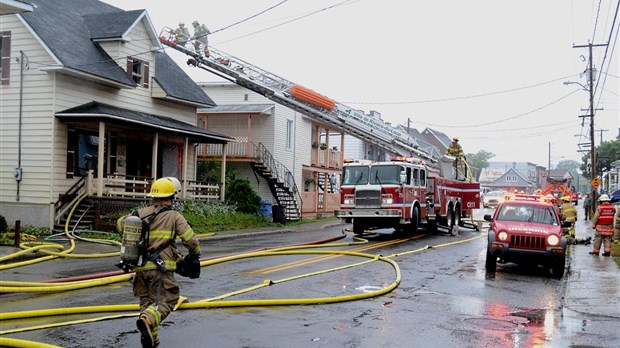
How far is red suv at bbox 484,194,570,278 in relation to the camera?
12.6 metres

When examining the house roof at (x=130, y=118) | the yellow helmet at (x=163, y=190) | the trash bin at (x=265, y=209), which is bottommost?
the trash bin at (x=265, y=209)

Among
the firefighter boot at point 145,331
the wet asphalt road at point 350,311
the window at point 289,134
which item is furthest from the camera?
the window at point 289,134

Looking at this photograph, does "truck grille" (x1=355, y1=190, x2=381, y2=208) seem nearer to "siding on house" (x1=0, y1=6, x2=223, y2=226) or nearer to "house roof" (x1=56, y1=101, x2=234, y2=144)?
"house roof" (x1=56, y1=101, x2=234, y2=144)

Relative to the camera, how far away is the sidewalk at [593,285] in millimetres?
9539

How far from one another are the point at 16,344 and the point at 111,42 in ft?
61.7

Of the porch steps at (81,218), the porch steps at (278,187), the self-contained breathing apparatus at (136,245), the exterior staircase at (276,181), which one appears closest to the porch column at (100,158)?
the porch steps at (81,218)

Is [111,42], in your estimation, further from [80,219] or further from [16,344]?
[16,344]

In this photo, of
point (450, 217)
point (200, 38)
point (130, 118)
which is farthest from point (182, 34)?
point (450, 217)

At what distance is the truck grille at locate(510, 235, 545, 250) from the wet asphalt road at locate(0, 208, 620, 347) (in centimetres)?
65

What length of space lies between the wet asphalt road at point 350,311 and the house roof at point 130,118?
743 cm

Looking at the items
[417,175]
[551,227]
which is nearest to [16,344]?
[551,227]

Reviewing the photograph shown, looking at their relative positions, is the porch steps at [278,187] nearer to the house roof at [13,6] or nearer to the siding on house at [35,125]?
the siding on house at [35,125]

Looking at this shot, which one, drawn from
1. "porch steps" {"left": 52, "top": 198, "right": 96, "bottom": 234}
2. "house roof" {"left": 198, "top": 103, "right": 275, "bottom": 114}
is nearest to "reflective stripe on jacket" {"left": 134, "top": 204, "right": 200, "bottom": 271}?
"porch steps" {"left": 52, "top": 198, "right": 96, "bottom": 234}

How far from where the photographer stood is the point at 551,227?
512 inches
